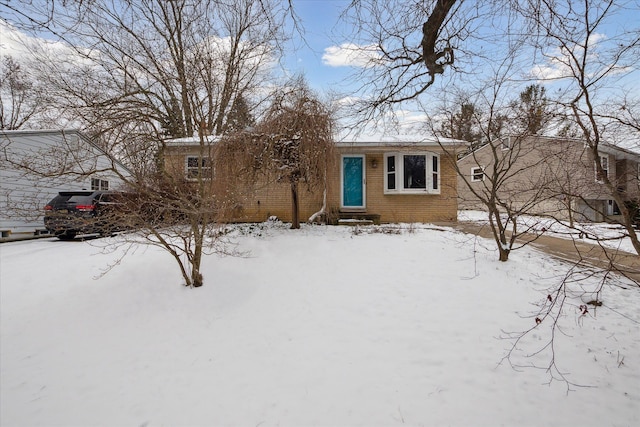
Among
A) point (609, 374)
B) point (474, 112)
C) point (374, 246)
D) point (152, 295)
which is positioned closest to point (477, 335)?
point (609, 374)

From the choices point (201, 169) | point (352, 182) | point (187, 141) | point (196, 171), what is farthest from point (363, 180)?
point (201, 169)

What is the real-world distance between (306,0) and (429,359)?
14.2 ft

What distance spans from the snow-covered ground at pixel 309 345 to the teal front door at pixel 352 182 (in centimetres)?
534

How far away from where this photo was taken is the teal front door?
1146 cm

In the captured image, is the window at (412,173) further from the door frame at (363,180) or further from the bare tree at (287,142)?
the bare tree at (287,142)

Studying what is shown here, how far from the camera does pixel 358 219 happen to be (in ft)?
33.8

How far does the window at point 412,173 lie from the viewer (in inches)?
434

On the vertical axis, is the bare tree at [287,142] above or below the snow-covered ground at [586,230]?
above

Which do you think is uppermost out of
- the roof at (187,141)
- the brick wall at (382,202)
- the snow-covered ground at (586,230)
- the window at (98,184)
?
the roof at (187,141)

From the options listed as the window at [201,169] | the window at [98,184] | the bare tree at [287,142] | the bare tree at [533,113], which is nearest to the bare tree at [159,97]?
the window at [201,169]

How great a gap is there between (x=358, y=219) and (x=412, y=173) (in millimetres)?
2977

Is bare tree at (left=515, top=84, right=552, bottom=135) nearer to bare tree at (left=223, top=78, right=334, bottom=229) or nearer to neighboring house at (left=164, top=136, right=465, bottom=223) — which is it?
bare tree at (left=223, top=78, right=334, bottom=229)

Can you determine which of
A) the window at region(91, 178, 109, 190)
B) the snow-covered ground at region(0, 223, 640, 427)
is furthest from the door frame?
the window at region(91, 178, 109, 190)

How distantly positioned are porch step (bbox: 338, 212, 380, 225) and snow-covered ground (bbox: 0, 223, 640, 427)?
12.0ft
